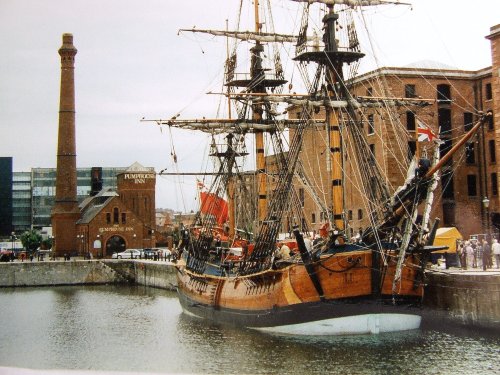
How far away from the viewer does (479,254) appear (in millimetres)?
29766

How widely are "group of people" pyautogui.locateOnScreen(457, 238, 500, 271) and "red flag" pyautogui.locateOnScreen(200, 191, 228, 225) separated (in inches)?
589

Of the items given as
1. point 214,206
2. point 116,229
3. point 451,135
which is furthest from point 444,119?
point 116,229

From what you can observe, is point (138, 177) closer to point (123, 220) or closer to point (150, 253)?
point (123, 220)

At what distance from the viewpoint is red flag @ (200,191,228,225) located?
41.1 metres

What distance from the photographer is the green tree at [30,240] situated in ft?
275

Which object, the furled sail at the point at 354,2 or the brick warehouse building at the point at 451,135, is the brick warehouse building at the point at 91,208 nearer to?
the brick warehouse building at the point at 451,135

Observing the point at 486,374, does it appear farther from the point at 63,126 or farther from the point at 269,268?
the point at 63,126

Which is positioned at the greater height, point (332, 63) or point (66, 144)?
point (66, 144)

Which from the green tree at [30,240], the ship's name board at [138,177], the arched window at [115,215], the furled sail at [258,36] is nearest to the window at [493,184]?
the furled sail at [258,36]

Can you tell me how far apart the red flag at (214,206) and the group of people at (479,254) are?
589 inches

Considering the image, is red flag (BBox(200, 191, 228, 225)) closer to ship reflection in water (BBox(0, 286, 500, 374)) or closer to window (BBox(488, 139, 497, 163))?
ship reflection in water (BBox(0, 286, 500, 374))

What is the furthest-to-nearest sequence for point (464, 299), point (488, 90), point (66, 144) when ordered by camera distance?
point (66, 144)
point (488, 90)
point (464, 299)

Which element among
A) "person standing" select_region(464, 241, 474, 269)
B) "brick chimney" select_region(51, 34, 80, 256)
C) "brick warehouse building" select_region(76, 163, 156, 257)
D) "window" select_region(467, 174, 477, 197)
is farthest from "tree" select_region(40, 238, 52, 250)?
"person standing" select_region(464, 241, 474, 269)

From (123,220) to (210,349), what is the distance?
51.5 m
